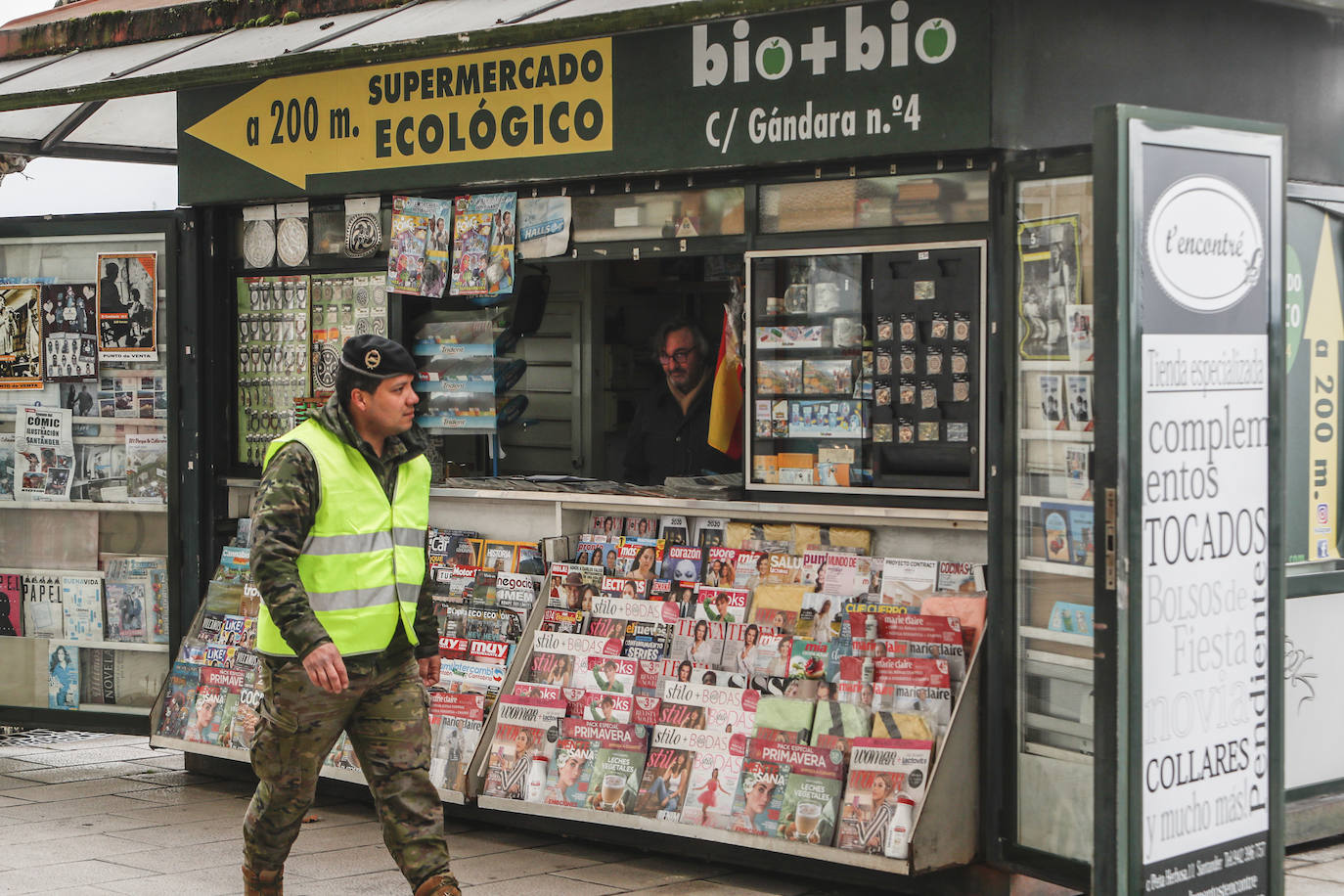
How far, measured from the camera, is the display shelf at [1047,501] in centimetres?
571

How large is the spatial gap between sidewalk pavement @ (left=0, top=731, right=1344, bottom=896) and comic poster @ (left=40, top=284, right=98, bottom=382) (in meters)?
1.98

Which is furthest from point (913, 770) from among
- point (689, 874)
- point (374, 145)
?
point (374, 145)

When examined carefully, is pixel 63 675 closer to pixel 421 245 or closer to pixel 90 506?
pixel 90 506

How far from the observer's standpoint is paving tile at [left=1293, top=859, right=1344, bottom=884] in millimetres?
6156

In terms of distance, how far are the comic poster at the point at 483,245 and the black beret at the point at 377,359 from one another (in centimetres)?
215

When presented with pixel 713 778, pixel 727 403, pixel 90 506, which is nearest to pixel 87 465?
pixel 90 506

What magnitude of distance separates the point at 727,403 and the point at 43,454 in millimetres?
3577

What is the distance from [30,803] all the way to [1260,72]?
19.8 ft

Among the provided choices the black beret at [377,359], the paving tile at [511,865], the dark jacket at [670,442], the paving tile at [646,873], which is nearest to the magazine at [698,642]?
the paving tile at [646,873]

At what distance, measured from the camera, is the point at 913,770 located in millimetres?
5766

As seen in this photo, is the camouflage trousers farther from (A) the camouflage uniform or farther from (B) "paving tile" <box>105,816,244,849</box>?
(B) "paving tile" <box>105,816,244,849</box>

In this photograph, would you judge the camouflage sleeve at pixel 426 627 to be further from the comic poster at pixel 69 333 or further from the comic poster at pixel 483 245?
the comic poster at pixel 69 333

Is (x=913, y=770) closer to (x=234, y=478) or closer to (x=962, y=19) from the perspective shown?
(x=962, y=19)

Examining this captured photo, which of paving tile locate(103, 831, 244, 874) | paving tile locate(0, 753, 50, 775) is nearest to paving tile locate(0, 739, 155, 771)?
paving tile locate(0, 753, 50, 775)
